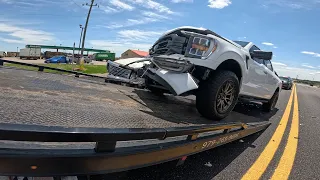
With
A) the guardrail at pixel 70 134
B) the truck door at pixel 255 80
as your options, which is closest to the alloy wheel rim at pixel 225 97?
the truck door at pixel 255 80

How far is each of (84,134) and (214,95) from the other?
2.39 meters

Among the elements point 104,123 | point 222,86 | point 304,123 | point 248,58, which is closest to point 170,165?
point 104,123

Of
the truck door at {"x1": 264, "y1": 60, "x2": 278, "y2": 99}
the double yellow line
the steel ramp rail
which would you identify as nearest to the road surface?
the double yellow line

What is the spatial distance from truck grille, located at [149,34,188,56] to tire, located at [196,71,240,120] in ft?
1.91

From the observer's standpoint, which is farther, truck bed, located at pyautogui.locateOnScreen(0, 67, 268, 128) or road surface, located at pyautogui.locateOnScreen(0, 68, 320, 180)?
road surface, located at pyautogui.locateOnScreen(0, 68, 320, 180)

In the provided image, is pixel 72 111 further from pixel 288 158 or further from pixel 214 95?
Result: pixel 288 158

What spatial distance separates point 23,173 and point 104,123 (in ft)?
3.20

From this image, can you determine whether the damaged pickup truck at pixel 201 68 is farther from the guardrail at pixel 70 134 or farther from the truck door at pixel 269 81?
the truck door at pixel 269 81

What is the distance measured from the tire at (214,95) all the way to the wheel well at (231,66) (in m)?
0.20

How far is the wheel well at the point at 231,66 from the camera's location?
3985 mm

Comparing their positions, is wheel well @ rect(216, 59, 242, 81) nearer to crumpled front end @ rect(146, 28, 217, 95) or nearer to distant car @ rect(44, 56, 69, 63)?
crumpled front end @ rect(146, 28, 217, 95)

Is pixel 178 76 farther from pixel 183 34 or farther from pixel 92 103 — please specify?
pixel 92 103

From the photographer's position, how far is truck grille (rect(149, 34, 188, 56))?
12.8 ft

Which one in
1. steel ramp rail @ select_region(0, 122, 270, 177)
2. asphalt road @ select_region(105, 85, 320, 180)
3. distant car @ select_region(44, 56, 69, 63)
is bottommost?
distant car @ select_region(44, 56, 69, 63)
